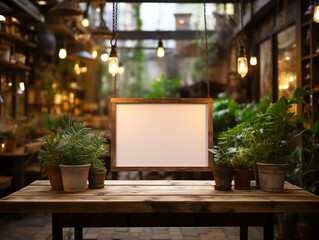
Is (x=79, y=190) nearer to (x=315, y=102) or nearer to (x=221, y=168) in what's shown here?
(x=221, y=168)

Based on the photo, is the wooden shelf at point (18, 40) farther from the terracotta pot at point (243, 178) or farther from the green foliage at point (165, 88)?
the terracotta pot at point (243, 178)

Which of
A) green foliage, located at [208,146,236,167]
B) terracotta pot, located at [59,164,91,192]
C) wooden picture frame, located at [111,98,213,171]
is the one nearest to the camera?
terracotta pot, located at [59,164,91,192]

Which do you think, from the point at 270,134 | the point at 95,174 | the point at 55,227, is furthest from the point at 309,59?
the point at 55,227

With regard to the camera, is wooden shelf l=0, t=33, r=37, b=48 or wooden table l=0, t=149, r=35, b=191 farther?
wooden shelf l=0, t=33, r=37, b=48

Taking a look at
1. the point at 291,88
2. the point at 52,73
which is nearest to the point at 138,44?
the point at 52,73

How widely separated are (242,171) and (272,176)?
19cm

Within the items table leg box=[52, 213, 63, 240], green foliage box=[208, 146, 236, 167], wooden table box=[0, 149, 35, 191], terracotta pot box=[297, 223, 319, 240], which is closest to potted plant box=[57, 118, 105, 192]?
table leg box=[52, 213, 63, 240]

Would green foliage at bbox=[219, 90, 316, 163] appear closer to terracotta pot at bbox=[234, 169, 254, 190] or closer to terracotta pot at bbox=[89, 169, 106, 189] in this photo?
terracotta pot at bbox=[234, 169, 254, 190]

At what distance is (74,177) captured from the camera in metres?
2.06

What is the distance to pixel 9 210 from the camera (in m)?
1.87

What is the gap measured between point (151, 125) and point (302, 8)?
338 cm

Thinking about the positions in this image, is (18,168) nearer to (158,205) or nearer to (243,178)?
(158,205)

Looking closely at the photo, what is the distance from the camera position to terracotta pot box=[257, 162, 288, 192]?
2092mm

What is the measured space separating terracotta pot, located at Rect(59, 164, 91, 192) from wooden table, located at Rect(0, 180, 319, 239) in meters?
0.05
